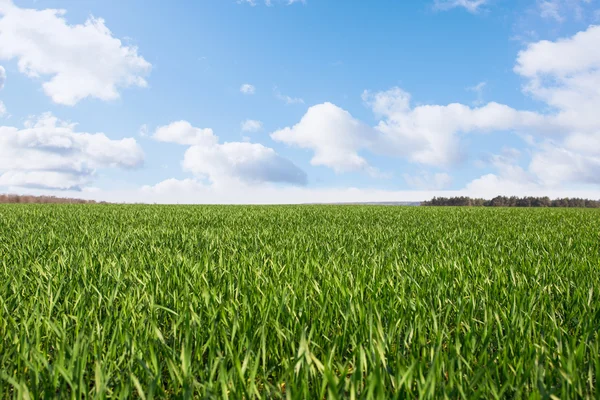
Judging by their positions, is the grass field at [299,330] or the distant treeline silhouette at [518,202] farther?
the distant treeline silhouette at [518,202]

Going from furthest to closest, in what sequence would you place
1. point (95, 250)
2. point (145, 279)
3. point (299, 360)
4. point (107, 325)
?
A: 1. point (95, 250)
2. point (145, 279)
3. point (107, 325)
4. point (299, 360)

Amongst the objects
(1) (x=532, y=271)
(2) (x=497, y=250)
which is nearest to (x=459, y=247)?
(2) (x=497, y=250)

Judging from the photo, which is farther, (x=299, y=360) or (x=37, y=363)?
(x=37, y=363)

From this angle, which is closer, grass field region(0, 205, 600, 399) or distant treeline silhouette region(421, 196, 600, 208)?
grass field region(0, 205, 600, 399)

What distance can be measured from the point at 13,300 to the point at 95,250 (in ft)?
5.76

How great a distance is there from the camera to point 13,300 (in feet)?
8.34

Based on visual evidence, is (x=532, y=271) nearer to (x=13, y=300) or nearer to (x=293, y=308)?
(x=293, y=308)

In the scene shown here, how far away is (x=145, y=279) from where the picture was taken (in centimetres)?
283

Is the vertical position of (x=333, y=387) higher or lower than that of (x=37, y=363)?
higher

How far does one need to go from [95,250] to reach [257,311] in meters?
2.72

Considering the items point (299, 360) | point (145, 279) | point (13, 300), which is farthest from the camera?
point (145, 279)

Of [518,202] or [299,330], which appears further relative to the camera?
[518,202]

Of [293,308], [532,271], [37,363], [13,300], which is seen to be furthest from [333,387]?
[532,271]

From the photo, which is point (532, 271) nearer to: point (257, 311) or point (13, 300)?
point (257, 311)
